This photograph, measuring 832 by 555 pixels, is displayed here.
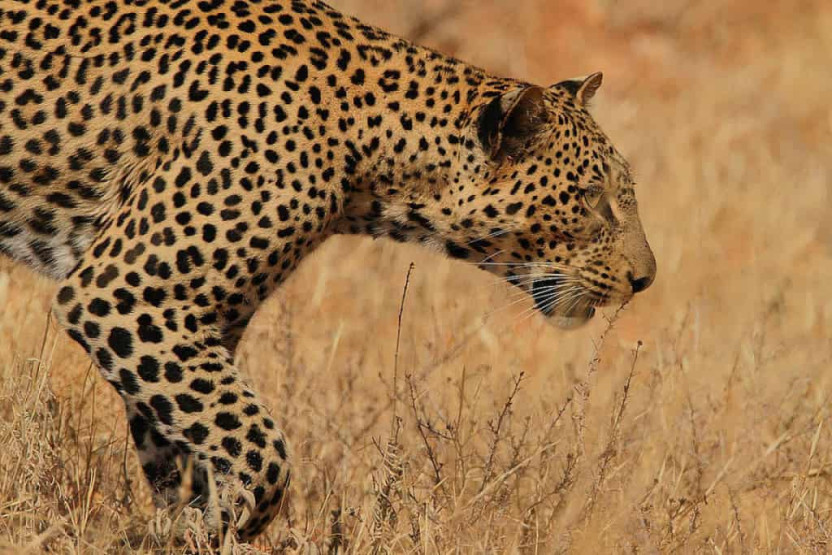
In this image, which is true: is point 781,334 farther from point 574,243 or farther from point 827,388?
point 574,243

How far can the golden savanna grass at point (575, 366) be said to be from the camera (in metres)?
5.89

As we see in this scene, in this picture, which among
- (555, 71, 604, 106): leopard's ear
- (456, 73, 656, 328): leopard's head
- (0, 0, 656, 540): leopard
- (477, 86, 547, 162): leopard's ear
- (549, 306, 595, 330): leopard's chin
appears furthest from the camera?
(555, 71, 604, 106): leopard's ear

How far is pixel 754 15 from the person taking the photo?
15.6 meters

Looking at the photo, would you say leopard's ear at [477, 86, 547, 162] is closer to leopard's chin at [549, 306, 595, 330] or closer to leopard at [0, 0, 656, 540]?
leopard at [0, 0, 656, 540]

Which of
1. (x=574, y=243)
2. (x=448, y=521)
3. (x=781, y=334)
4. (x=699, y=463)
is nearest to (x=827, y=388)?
(x=781, y=334)

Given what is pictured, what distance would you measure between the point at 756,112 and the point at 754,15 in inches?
67.7

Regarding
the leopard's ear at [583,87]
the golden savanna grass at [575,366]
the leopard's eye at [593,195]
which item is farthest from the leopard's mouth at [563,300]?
the leopard's ear at [583,87]

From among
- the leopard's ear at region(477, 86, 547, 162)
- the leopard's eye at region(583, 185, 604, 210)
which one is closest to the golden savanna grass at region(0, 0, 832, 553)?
the leopard's eye at region(583, 185, 604, 210)

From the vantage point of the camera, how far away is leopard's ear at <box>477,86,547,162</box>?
623 centimetres

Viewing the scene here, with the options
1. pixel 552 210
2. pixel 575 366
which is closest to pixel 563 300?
pixel 552 210

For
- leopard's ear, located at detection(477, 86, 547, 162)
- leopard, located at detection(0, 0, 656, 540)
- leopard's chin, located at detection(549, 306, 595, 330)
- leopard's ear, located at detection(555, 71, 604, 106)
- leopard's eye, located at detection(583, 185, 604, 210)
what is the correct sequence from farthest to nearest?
1. leopard's ear, located at detection(555, 71, 604, 106)
2. leopard's chin, located at detection(549, 306, 595, 330)
3. leopard's eye, located at detection(583, 185, 604, 210)
4. leopard's ear, located at detection(477, 86, 547, 162)
5. leopard, located at detection(0, 0, 656, 540)

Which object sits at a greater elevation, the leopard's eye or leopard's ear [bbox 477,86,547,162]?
leopard's ear [bbox 477,86,547,162]

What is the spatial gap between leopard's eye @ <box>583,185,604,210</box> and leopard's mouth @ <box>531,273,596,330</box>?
33 cm

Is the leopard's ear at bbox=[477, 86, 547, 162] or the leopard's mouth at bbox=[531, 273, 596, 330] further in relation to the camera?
the leopard's mouth at bbox=[531, 273, 596, 330]
